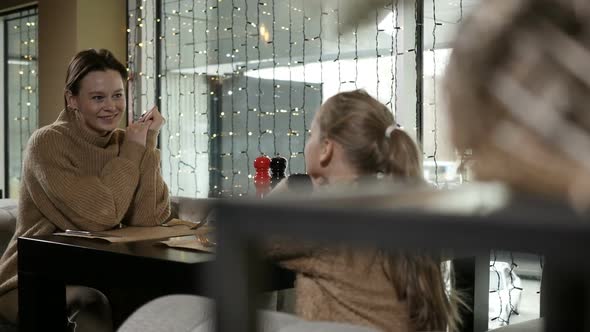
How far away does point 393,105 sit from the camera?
3391 mm

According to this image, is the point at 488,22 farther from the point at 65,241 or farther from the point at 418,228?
the point at 65,241

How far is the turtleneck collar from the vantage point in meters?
2.40

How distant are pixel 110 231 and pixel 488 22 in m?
2.07

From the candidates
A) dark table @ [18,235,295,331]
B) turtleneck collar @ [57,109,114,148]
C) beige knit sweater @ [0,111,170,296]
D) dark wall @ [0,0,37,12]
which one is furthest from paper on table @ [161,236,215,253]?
dark wall @ [0,0,37,12]

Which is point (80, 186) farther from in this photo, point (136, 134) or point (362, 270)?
point (362, 270)

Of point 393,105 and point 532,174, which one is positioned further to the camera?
point 393,105

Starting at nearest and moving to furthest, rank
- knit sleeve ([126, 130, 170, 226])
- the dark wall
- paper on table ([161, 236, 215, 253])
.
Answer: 1. paper on table ([161, 236, 215, 253])
2. knit sleeve ([126, 130, 170, 226])
3. the dark wall

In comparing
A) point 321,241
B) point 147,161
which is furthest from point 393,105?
point 321,241

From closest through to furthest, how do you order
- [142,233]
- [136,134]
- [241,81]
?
[142,233] < [136,134] < [241,81]

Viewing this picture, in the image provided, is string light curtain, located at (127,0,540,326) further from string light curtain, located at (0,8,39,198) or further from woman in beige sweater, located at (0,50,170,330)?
string light curtain, located at (0,8,39,198)

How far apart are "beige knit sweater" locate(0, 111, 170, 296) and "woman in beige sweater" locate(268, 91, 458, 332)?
0.80m

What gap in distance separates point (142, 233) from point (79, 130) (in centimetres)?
56

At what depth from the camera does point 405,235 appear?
12 centimetres

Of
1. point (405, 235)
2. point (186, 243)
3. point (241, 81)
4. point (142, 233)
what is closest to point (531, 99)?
point (405, 235)
